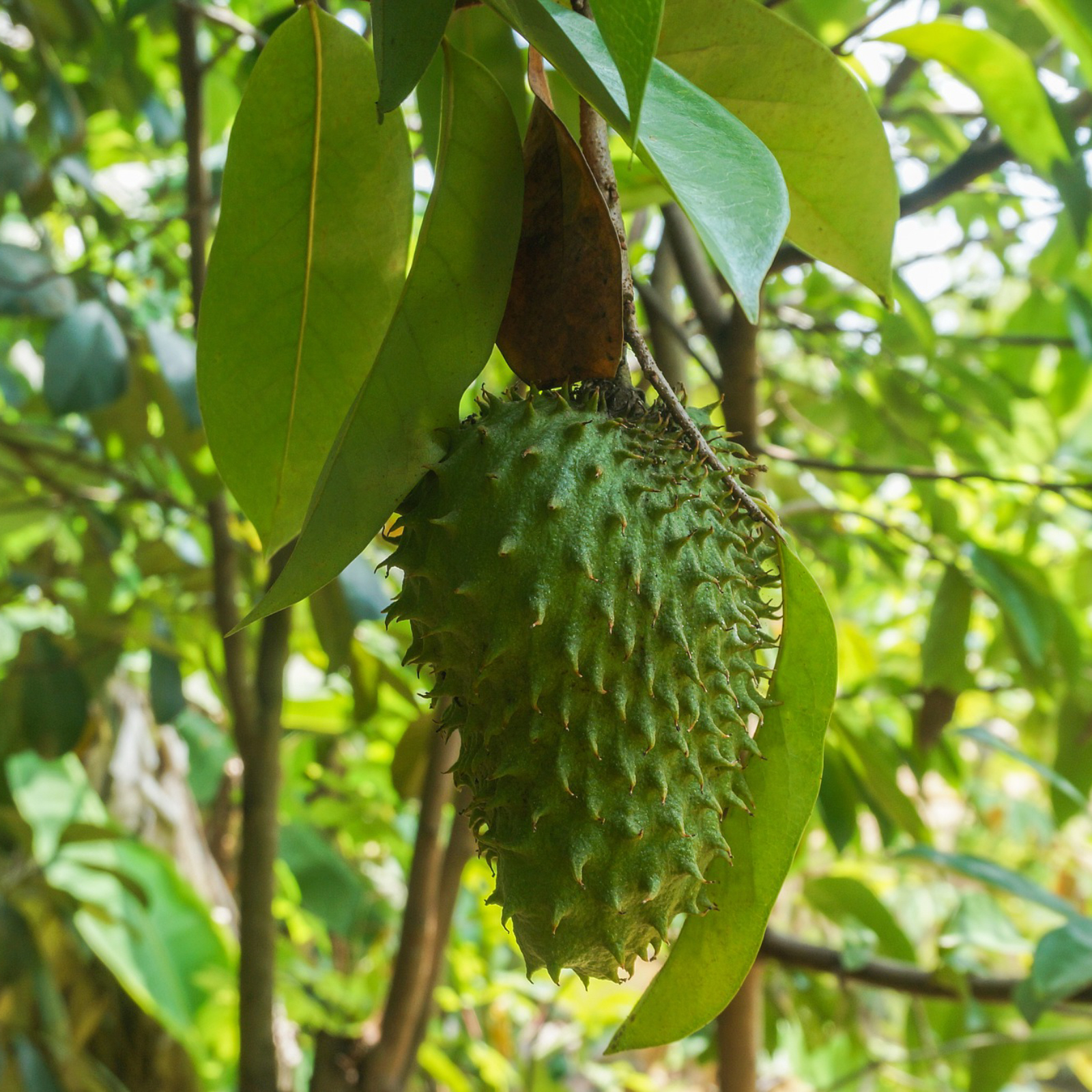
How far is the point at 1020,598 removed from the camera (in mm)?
1284

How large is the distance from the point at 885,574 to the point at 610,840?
6.31ft

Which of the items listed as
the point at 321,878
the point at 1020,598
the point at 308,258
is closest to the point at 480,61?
the point at 308,258

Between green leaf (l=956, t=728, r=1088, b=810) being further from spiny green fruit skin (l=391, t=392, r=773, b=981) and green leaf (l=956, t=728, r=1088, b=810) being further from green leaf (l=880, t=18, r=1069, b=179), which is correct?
spiny green fruit skin (l=391, t=392, r=773, b=981)

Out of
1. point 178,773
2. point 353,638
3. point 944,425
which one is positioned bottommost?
point 178,773

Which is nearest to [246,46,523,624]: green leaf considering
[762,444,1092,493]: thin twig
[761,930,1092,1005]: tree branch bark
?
[762,444,1092,493]: thin twig

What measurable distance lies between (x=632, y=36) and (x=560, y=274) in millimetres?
199

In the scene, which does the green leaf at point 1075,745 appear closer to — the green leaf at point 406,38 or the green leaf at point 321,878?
the green leaf at point 321,878

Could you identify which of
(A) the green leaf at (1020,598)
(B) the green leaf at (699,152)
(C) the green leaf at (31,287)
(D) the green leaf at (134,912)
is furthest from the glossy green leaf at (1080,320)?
(D) the green leaf at (134,912)

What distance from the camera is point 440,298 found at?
542 mm

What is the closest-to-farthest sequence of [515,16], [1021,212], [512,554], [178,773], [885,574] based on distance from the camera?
[515,16]
[512,554]
[1021,212]
[885,574]
[178,773]

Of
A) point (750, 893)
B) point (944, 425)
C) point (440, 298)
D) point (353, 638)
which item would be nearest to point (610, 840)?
point (750, 893)

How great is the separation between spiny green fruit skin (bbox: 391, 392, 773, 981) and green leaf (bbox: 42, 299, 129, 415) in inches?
30.0

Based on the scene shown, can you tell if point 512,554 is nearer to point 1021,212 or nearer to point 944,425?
point 944,425

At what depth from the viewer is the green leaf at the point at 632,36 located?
330 millimetres
